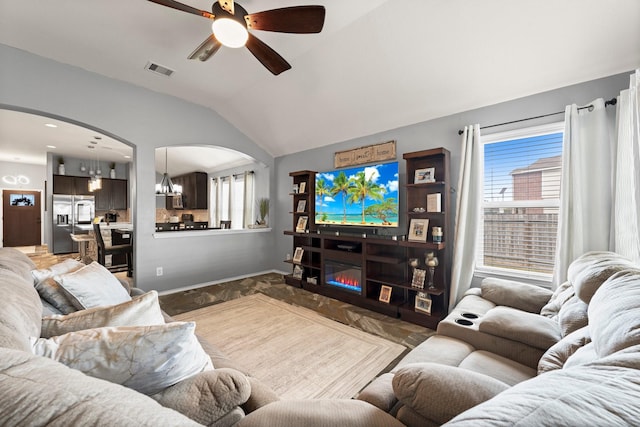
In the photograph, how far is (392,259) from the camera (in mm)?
3092

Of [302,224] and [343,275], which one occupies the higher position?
[302,224]

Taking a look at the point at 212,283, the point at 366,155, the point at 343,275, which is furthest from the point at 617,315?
the point at 212,283

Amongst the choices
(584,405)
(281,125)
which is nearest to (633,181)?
(584,405)

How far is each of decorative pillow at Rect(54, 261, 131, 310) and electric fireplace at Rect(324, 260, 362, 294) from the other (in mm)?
2536

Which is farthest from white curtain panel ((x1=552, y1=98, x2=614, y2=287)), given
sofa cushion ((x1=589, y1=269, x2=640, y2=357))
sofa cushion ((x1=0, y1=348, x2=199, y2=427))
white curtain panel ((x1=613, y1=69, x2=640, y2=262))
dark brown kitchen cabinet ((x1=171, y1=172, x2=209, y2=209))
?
dark brown kitchen cabinet ((x1=171, y1=172, x2=209, y2=209))

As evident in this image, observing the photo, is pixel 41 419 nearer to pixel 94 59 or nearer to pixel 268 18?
pixel 268 18

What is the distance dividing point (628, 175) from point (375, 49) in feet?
7.88

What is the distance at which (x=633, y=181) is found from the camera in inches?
75.0

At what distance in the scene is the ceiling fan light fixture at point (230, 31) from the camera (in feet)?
6.21

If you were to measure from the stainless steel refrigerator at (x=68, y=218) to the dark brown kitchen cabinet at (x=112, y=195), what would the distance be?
0.75 feet

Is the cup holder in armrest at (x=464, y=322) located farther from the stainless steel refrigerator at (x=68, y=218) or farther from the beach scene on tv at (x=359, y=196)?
the stainless steel refrigerator at (x=68, y=218)

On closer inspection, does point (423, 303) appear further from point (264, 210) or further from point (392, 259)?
point (264, 210)

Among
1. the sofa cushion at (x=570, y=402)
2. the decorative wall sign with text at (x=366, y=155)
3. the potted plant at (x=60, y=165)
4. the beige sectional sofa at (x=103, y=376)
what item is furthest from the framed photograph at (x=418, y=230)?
the potted plant at (x=60, y=165)

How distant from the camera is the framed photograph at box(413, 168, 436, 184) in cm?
291
